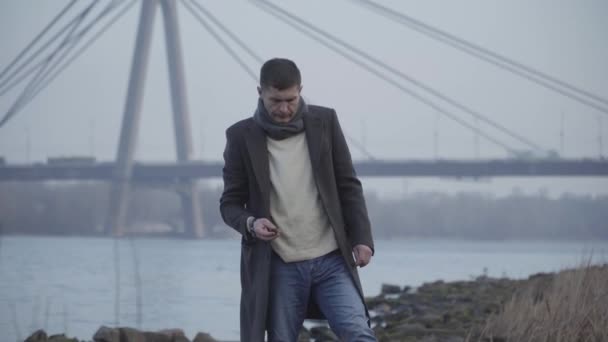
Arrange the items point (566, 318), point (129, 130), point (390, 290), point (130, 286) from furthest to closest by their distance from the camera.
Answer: point (129, 130), point (130, 286), point (390, 290), point (566, 318)

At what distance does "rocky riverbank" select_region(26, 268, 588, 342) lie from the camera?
706 centimetres

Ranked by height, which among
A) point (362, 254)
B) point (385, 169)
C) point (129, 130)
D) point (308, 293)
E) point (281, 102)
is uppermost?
point (129, 130)

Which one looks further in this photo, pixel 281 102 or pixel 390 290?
pixel 390 290

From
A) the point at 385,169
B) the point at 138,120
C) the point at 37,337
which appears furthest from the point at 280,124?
the point at 138,120

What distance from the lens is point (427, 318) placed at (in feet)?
29.1

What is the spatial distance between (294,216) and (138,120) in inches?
1189

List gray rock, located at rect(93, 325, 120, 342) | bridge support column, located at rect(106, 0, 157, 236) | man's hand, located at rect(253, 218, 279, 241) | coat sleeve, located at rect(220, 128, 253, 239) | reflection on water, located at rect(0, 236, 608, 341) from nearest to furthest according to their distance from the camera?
man's hand, located at rect(253, 218, 279, 241), coat sleeve, located at rect(220, 128, 253, 239), gray rock, located at rect(93, 325, 120, 342), reflection on water, located at rect(0, 236, 608, 341), bridge support column, located at rect(106, 0, 157, 236)

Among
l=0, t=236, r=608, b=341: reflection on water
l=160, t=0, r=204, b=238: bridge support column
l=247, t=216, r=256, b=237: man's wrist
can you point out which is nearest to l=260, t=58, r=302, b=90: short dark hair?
l=247, t=216, r=256, b=237: man's wrist

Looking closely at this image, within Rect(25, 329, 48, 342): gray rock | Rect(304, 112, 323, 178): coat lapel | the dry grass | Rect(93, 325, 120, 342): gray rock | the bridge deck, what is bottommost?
A: Rect(25, 329, 48, 342): gray rock

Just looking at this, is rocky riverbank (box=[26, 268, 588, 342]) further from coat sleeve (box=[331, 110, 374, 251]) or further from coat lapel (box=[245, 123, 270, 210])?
coat lapel (box=[245, 123, 270, 210])

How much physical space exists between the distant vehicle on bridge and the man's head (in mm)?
31722

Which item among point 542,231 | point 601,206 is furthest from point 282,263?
point 542,231

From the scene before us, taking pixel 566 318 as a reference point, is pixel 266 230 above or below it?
above

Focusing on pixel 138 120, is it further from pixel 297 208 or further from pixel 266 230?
pixel 266 230
